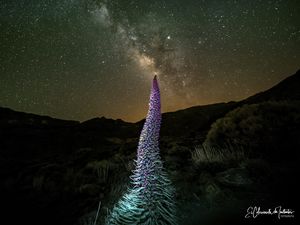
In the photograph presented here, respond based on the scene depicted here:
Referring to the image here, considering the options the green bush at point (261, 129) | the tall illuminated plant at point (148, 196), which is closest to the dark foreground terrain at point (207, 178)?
the green bush at point (261, 129)

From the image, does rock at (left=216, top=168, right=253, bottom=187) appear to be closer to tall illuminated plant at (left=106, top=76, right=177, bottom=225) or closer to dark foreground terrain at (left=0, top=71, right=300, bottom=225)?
dark foreground terrain at (left=0, top=71, right=300, bottom=225)

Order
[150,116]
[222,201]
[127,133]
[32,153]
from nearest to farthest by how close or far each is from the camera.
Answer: [150,116], [222,201], [32,153], [127,133]

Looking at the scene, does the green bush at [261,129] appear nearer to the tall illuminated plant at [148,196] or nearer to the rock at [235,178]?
the rock at [235,178]

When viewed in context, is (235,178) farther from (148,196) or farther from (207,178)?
(148,196)

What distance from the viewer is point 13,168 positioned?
13359mm

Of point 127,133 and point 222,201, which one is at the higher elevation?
point 127,133

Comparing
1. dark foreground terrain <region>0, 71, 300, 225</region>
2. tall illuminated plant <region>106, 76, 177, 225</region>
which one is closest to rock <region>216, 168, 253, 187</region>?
dark foreground terrain <region>0, 71, 300, 225</region>

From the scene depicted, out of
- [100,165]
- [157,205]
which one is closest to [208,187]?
[157,205]

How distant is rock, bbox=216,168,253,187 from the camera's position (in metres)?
5.27

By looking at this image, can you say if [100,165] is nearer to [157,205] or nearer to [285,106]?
[285,106]

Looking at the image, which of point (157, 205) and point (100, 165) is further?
point (100, 165)

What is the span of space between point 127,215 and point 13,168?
11.0m

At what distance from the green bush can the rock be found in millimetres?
1697

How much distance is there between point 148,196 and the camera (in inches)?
155
